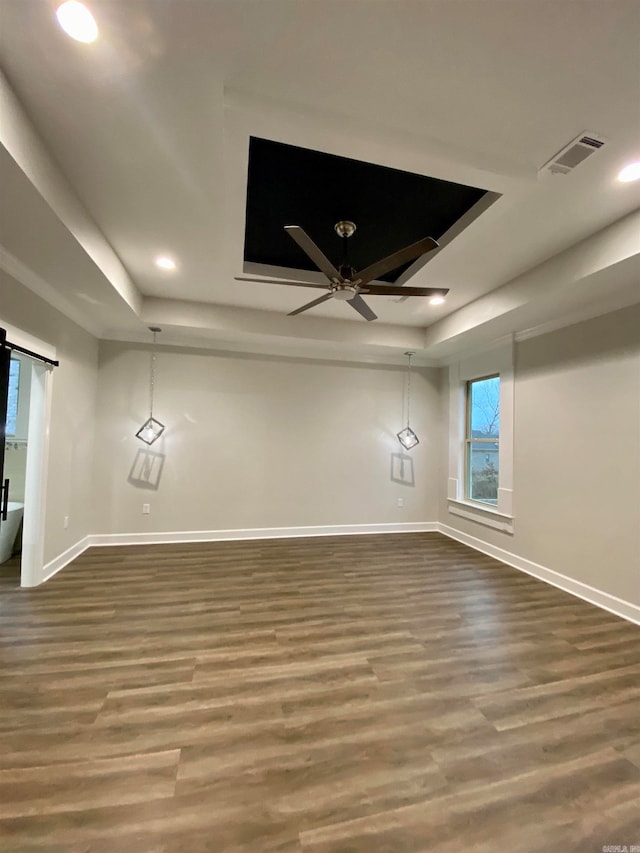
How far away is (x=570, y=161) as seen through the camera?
193 cm

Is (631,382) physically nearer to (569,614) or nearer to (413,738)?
(569,614)

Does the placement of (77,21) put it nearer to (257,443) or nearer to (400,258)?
(400,258)

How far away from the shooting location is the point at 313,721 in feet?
5.87

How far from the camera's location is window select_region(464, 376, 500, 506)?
473 centimetres

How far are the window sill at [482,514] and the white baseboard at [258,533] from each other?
1.97ft

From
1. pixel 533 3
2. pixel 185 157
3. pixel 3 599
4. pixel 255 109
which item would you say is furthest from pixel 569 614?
pixel 3 599

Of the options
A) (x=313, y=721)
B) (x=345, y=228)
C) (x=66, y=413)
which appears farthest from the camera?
(x=66, y=413)

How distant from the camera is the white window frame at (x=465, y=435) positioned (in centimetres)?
424

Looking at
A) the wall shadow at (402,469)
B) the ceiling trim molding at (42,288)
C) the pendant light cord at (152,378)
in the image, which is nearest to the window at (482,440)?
the wall shadow at (402,469)

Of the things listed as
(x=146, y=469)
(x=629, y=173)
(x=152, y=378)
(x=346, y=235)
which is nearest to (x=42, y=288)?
(x=152, y=378)

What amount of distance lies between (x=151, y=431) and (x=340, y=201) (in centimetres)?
356

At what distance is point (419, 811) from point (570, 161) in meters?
3.12

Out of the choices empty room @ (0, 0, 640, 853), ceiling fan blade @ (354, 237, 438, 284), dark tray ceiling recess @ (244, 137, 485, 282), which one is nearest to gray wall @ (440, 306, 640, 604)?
empty room @ (0, 0, 640, 853)

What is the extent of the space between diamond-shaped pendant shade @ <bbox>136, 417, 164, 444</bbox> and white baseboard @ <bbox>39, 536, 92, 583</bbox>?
4.50 feet
